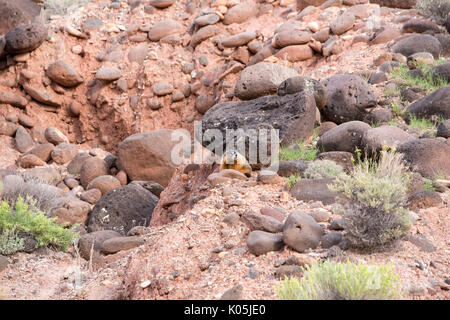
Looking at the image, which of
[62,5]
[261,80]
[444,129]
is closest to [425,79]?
[444,129]

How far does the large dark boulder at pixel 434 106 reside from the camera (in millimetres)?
6340

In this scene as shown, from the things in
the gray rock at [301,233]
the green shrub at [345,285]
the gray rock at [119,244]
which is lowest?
the gray rock at [119,244]

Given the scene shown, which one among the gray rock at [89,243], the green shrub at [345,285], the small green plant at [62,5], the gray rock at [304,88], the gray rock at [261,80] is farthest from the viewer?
the small green plant at [62,5]

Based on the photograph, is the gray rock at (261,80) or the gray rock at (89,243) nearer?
the gray rock at (89,243)

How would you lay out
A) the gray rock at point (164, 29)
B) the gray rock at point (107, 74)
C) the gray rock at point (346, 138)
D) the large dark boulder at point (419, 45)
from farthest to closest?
the gray rock at point (164, 29)
the gray rock at point (107, 74)
the large dark boulder at point (419, 45)
the gray rock at point (346, 138)

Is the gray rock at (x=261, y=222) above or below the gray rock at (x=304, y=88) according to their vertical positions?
below

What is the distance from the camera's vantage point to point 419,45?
27.4 feet

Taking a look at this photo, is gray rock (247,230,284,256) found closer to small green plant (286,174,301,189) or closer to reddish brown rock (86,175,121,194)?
small green plant (286,174,301,189)

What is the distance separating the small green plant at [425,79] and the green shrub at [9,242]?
19.5 ft

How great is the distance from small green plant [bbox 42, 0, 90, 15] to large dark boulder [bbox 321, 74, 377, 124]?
915 cm

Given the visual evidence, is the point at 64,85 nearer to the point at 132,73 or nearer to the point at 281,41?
the point at 132,73

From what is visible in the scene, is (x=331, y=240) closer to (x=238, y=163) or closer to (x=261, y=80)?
(x=238, y=163)

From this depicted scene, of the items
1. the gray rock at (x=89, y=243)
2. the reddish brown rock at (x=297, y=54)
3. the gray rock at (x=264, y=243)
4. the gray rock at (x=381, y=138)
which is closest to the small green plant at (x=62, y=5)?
the reddish brown rock at (x=297, y=54)

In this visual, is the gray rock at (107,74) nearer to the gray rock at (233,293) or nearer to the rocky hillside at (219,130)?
the rocky hillside at (219,130)
